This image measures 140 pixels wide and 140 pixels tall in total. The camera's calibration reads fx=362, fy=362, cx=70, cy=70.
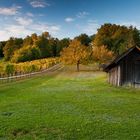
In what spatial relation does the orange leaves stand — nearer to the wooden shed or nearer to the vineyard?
the vineyard

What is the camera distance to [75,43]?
113 metres

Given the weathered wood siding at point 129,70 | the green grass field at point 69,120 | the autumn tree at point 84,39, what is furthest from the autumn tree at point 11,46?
the green grass field at point 69,120

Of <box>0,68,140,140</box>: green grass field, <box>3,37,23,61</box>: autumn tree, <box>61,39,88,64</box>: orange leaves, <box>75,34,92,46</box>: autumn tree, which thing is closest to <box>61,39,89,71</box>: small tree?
<box>61,39,88,64</box>: orange leaves

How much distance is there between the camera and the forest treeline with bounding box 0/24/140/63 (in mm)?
121625

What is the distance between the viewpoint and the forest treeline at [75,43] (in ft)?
399

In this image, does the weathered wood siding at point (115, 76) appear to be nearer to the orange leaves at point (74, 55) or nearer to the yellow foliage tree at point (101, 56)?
the orange leaves at point (74, 55)

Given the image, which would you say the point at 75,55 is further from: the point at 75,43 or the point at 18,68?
the point at 18,68

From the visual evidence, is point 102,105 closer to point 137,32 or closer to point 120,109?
point 120,109

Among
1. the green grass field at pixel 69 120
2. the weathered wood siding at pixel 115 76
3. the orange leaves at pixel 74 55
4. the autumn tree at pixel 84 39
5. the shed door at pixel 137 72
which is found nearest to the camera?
the green grass field at pixel 69 120

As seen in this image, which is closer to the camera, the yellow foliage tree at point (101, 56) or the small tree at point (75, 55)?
the small tree at point (75, 55)

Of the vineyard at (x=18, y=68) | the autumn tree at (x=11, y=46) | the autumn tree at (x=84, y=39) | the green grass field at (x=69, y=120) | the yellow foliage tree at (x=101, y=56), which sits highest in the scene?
the autumn tree at (x=84, y=39)

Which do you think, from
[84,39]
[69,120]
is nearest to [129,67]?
[69,120]

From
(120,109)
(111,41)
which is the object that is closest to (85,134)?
(120,109)

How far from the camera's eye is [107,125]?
Result: 2002 centimetres
